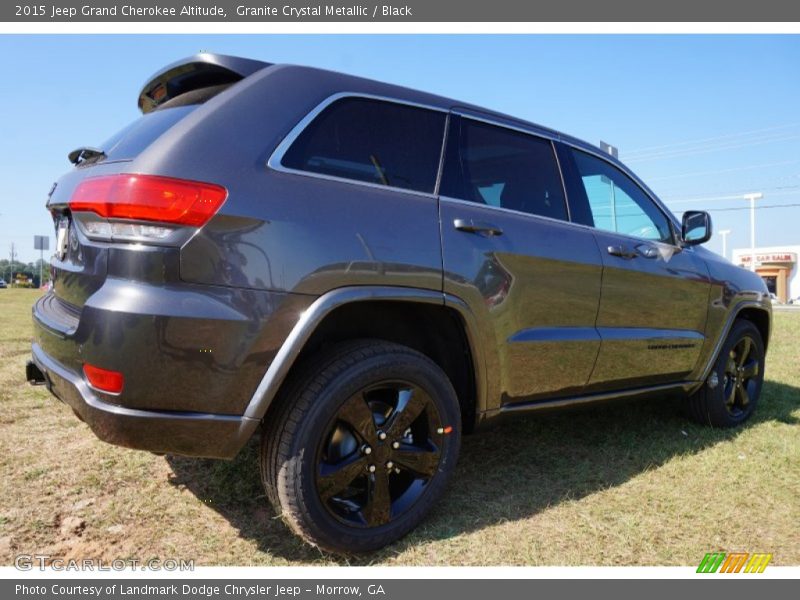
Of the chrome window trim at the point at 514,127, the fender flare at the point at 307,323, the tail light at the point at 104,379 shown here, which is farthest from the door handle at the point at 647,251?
the tail light at the point at 104,379

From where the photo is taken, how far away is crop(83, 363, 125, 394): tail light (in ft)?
6.26

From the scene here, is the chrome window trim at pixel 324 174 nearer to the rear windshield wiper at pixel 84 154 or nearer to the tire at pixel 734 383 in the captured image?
the rear windshield wiper at pixel 84 154

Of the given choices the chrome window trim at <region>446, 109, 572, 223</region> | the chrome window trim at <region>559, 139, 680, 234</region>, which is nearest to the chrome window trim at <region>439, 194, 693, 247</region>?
the chrome window trim at <region>446, 109, 572, 223</region>

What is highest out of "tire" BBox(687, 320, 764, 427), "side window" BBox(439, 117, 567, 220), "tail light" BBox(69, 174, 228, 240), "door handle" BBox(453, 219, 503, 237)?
"side window" BBox(439, 117, 567, 220)

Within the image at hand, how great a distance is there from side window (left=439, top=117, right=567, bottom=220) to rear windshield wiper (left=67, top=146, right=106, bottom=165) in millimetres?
1470

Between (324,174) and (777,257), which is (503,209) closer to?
(324,174)

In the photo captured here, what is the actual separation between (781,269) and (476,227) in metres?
60.0

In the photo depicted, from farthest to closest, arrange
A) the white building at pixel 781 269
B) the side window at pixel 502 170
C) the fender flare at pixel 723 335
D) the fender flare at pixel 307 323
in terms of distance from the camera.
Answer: the white building at pixel 781 269 < the fender flare at pixel 723 335 < the side window at pixel 502 170 < the fender flare at pixel 307 323

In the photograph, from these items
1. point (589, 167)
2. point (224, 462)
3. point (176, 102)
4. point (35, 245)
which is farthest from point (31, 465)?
point (35, 245)

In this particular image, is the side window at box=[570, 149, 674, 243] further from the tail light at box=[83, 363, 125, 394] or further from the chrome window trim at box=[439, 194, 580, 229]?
the tail light at box=[83, 363, 125, 394]

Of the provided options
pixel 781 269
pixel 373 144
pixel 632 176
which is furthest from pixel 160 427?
pixel 781 269

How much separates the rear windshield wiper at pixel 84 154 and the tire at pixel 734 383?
4.03 metres

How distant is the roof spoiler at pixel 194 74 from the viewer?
91.6 inches

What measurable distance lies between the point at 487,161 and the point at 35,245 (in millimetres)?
32697
